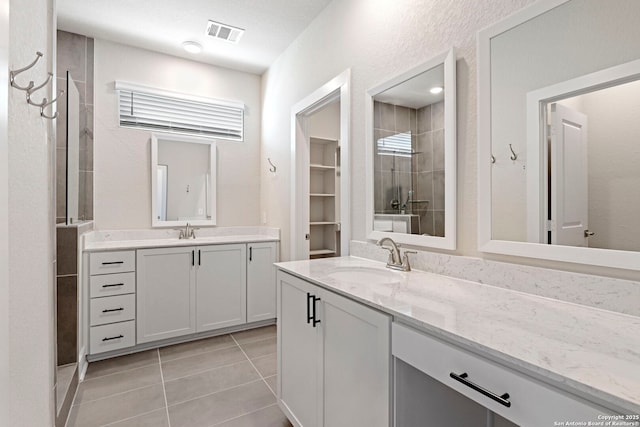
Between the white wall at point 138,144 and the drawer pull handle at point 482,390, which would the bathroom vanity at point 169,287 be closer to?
the white wall at point 138,144

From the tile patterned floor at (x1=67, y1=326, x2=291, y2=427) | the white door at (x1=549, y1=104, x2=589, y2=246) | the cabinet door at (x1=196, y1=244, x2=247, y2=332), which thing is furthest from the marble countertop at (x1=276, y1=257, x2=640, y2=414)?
the cabinet door at (x1=196, y1=244, x2=247, y2=332)

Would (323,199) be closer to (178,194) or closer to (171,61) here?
(178,194)

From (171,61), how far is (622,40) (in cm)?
359

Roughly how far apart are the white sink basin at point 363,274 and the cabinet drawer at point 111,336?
204 cm

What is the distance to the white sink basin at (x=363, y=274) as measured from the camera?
5.46ft

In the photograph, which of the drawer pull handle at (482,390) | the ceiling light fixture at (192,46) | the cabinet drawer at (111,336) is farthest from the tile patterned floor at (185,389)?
the ceiling light fixture at (192,46)

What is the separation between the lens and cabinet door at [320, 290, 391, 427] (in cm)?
→ 111

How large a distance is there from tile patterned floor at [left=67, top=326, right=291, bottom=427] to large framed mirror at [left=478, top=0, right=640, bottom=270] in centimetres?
166

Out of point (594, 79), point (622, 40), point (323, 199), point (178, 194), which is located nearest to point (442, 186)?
point (594, 79)

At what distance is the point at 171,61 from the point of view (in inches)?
131

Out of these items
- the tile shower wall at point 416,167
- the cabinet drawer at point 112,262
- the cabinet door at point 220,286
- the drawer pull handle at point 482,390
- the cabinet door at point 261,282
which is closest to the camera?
the drawer pull handle at point 482,390

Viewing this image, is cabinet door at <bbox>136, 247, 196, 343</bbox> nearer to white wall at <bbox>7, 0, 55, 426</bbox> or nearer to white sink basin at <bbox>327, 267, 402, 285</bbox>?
white wall at <bbox>7, 0, 55, 426</bbox>

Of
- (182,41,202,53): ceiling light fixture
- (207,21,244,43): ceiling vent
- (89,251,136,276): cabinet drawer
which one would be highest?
(207,21,244,43): ceiling vent

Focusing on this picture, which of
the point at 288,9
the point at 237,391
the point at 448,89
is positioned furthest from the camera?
the point at 288,9
